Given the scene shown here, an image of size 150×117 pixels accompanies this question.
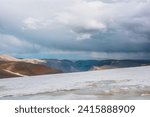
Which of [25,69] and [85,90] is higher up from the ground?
[25,69]

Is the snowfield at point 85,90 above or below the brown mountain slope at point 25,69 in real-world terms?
below

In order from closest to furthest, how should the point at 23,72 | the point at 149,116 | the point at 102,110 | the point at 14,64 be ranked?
the point at 149,116 < the point at 102,110 < the point at 23,72 < the point at 14,64

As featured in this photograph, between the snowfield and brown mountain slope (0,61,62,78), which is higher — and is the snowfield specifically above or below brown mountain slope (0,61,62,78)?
below

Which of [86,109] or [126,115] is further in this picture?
[86,109]

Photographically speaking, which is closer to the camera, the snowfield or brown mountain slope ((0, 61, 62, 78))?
the snowfield

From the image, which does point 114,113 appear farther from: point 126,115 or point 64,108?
point 64,108

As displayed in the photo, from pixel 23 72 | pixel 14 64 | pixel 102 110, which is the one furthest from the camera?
pixel 14 64

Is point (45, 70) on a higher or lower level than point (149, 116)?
higher

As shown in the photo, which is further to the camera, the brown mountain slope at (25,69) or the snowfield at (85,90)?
the brown mountain slope at (25,69)

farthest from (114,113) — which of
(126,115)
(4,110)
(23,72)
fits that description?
(23,72)

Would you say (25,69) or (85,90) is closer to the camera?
(85,90)
